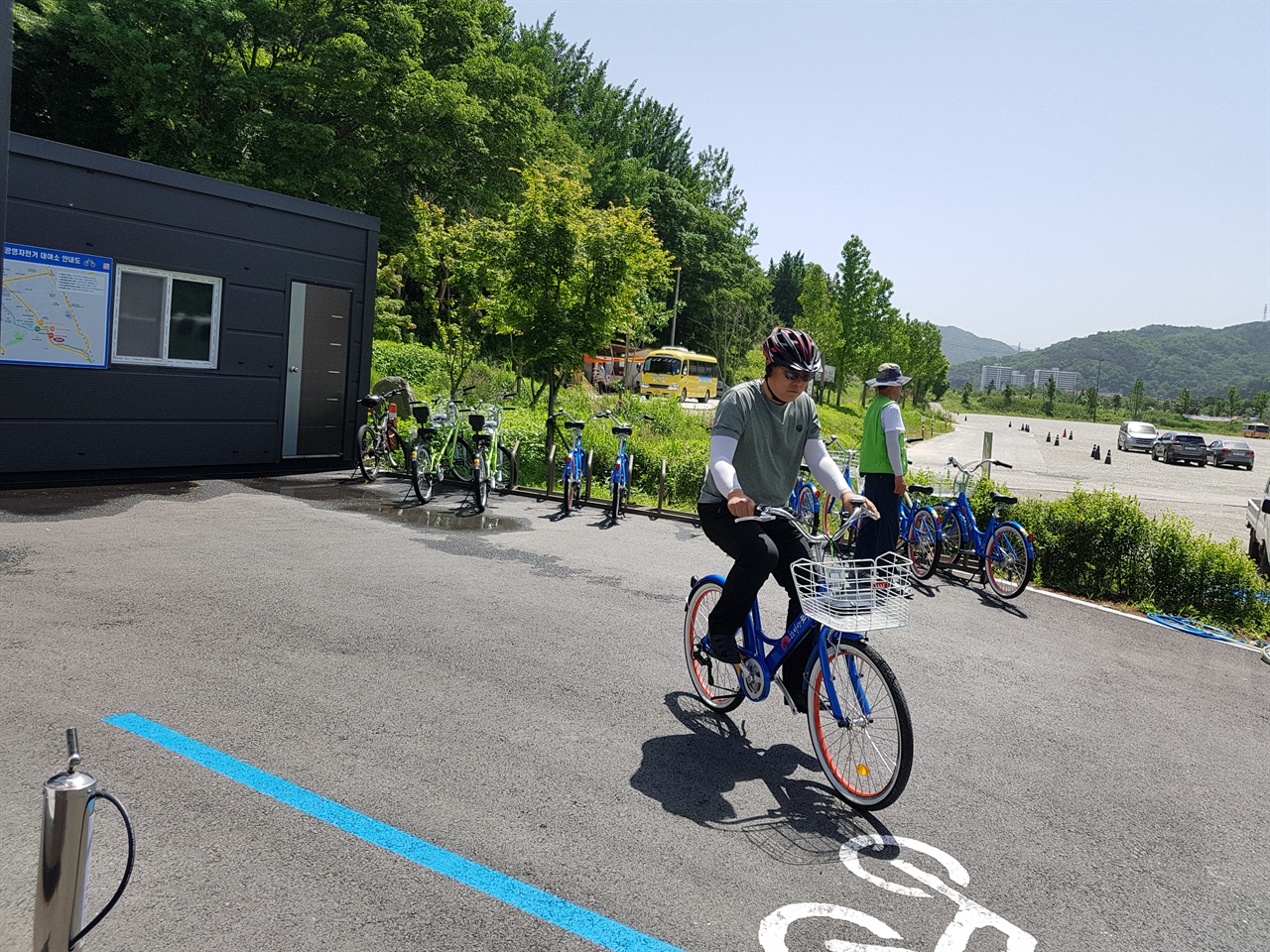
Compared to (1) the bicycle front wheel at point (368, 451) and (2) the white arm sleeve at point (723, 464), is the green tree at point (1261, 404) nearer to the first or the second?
(1) the bicycle front wheel at point (368, 451)

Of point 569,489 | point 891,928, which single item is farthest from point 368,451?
point 891,928

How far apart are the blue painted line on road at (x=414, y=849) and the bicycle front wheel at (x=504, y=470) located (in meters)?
8.67

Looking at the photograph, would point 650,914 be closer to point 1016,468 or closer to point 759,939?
point 759,939

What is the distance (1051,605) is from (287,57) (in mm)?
29353

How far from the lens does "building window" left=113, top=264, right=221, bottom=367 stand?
38.2 feet

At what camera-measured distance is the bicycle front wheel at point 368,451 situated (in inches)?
525

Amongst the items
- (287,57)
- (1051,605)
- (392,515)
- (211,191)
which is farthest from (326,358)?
(287,57)

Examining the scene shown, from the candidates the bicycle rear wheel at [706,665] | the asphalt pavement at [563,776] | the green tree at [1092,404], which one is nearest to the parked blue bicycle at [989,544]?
the asphalt pavement at [563,776]

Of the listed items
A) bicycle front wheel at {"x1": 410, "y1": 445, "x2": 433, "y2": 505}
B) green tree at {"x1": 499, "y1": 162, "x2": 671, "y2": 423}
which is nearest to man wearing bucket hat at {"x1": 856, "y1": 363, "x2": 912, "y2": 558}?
bicycle front wheel at {"x1": 410, "y1": 445, "x2": 433, "y2": 505}

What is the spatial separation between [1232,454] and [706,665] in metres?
48.6

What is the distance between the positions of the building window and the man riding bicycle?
32.3ft

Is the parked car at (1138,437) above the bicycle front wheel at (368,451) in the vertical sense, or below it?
above

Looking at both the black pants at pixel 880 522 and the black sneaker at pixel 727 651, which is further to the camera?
the black pants at pixel 880 522

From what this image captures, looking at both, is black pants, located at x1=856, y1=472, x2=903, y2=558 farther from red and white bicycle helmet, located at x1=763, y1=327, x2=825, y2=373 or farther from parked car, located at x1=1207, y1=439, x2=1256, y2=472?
parked car, located at x1=1207, y1=439, x2=1256, y2=472
